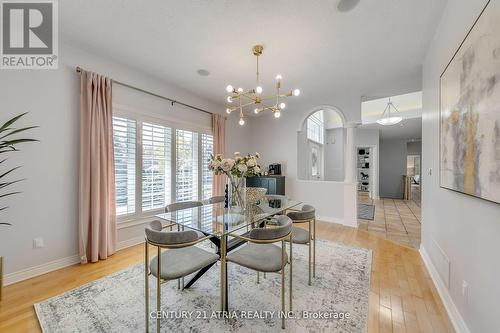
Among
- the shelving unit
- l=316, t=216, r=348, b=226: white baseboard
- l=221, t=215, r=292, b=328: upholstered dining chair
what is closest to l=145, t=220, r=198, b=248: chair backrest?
l=221, t=215, r=292, b=328: upholstered dining chair

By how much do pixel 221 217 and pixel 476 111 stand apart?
83.4 inches

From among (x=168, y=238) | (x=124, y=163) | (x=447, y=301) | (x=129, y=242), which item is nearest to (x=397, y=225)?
(x=447, y=301)

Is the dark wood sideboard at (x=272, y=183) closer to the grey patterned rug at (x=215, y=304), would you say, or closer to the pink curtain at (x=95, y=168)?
the grey patterned rug at (x=215, y=304)

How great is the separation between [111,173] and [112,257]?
1.15 m

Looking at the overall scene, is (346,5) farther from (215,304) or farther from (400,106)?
(400,106)

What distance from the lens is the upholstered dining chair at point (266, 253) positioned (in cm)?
156

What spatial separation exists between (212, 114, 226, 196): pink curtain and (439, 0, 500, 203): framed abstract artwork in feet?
12.1

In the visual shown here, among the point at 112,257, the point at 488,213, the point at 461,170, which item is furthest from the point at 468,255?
the point at 112,257

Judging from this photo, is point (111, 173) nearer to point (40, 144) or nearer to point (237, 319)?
point (40, 144)

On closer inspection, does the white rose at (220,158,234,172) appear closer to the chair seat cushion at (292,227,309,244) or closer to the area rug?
the chair seat cushion at (292,227,309,244)

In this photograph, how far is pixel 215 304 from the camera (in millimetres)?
1845

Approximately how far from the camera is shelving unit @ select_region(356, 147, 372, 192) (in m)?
8.39

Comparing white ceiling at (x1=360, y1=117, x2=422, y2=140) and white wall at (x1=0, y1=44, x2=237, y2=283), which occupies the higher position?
white ceiling at (x1=360, y1=117, x2=422, y2=140)

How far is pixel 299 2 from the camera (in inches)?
74.4
